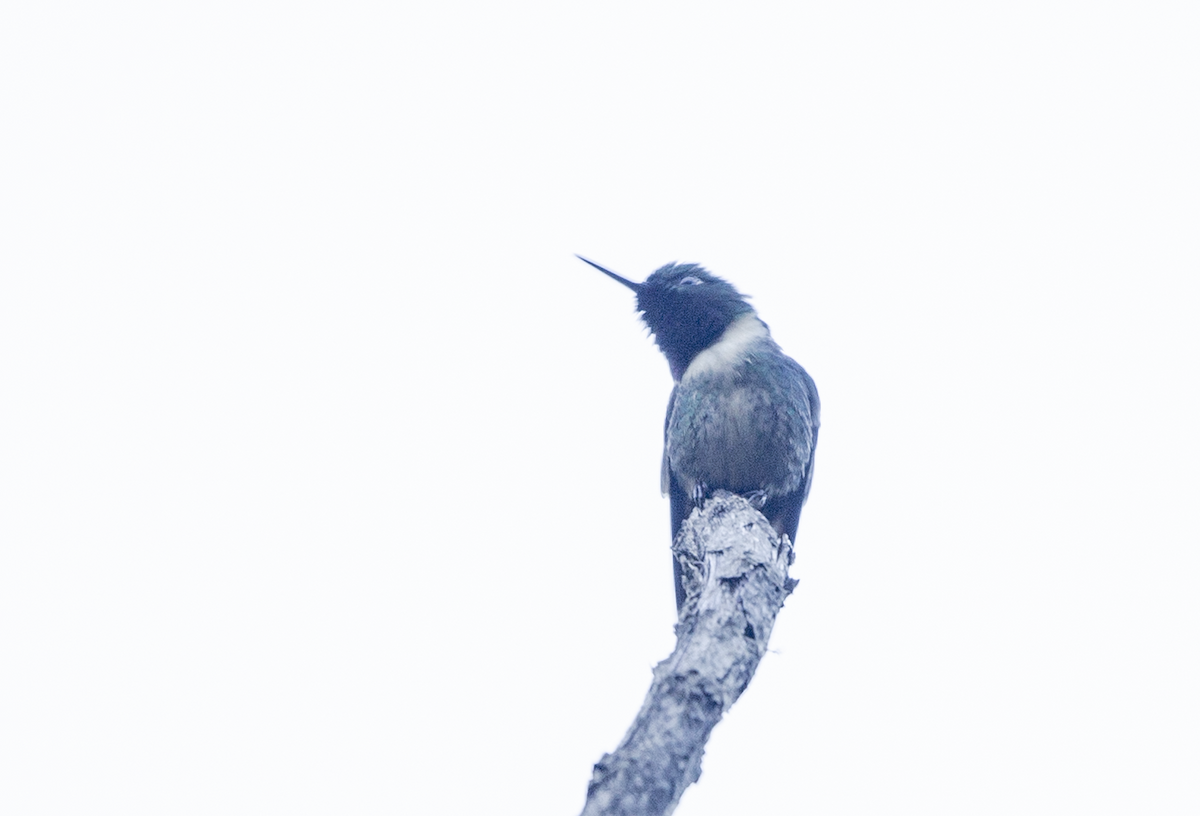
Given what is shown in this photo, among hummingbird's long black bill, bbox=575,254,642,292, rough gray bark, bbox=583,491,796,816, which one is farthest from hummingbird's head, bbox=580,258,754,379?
rough gray bark, bbox=583,491,796,816

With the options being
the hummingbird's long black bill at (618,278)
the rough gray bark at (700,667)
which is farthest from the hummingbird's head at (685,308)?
the rough gray bark at (700,667)

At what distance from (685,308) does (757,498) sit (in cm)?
139

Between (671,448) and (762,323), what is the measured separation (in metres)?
1.20

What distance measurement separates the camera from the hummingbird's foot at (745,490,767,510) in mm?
6027

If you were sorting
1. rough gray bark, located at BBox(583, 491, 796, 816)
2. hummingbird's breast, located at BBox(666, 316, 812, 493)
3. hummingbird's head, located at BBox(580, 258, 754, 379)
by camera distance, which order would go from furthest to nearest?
hummingbird's head, located at BBox(580, 258, 754, 379) < hummingbird's breast, located at BBox(666, 316, 812, 493) < rough gray bark, located at BBox(583, 491, 796, 816)

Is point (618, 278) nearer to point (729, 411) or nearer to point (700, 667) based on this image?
point (729, 411)

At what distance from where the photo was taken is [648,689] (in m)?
2.64

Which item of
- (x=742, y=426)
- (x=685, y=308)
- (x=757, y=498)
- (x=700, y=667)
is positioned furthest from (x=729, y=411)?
(x=700, y=667)

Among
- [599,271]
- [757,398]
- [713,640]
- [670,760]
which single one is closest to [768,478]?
[757,398]

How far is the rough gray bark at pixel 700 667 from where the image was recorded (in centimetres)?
223

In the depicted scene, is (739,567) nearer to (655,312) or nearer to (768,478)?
(768,478)

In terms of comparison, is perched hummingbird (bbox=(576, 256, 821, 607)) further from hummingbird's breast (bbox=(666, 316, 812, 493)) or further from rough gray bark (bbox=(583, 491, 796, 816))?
rough gray bark (bbox=(583, 491, 796, 816))

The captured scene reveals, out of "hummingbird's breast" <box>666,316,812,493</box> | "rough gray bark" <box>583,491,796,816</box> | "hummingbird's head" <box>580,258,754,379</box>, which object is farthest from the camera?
"hummingbird's head" <box>580,258,754,379</box>

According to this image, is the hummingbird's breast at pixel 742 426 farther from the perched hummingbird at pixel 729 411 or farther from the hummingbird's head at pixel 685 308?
the hummingbird's head at pixel 685 308
